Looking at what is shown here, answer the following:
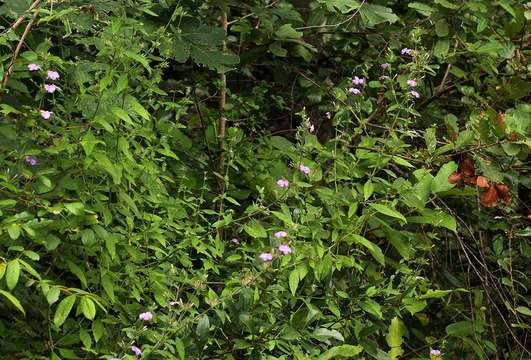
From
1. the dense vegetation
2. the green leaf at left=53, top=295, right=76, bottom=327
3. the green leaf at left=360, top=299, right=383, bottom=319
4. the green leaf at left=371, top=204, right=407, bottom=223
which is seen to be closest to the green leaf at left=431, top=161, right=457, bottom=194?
the dense vegetation

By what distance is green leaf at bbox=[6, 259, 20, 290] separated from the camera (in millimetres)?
2441

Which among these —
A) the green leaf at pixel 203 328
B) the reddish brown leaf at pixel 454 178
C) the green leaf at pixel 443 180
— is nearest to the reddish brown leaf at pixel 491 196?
the reddish brown leaf at pixel 454 178

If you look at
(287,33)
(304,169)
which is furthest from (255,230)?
(287,33)

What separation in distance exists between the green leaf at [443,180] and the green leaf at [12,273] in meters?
1.48

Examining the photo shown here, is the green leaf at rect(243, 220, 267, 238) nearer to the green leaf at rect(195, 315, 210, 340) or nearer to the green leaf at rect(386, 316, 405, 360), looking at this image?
the green leaf at rect(195, 315, 210, 340)

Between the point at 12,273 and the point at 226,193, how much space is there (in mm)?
1204

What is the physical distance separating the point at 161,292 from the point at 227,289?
27cm

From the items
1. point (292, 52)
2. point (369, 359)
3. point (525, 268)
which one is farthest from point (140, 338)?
point (525, 268)

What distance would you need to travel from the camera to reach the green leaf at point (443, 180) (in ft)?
10.8

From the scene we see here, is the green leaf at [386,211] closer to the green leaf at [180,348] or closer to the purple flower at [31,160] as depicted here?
the green leaf at [180,348]

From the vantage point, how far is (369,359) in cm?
351

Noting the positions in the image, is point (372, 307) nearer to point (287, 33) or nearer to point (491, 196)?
point (491, 196)

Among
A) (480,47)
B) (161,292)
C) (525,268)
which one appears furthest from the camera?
(525,268)

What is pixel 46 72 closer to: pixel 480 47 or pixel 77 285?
pixel 77 285
